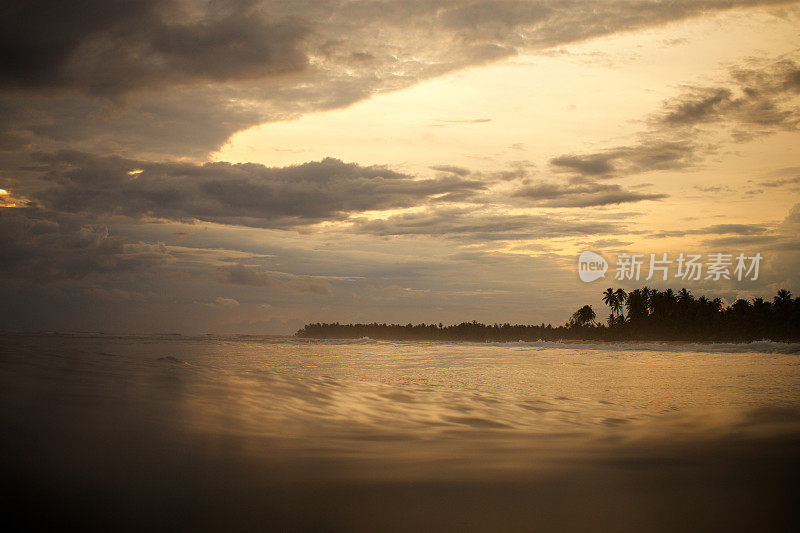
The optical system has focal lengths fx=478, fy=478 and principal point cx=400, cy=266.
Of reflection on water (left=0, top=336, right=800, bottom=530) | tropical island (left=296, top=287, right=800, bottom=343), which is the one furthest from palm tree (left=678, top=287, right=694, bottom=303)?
reflection on water (left=0, top=336, right=800, bottom=530)

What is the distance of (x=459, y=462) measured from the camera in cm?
468

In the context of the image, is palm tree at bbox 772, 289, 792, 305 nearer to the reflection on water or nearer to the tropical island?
the tropical island

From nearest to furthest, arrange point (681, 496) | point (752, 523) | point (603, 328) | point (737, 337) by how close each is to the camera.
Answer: point (752, 523), point (681, 496), point (737, 337), point (603, 328)

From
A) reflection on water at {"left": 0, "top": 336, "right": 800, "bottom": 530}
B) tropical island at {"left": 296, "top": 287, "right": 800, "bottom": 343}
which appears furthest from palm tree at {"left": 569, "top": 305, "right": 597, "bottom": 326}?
reflection on water at {"left": 0, "top": 336, "right": 800, "bottom": 530}

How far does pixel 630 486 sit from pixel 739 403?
256 inches

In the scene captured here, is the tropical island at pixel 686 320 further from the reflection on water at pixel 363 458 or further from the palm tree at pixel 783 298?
the reflection on water at pixel 363 458

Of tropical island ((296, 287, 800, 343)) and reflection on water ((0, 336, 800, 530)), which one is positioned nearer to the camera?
reflection on water ((0, 336, 800, 530))

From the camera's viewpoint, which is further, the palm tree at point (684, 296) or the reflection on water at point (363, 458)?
the palm tree at point (684, 296)

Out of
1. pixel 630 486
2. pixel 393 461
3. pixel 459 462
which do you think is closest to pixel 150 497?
pixel 393 461

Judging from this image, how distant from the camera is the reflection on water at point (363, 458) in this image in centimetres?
327

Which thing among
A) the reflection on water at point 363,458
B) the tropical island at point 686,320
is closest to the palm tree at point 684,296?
the tropical island at point 686,320

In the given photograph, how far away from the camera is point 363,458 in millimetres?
4695

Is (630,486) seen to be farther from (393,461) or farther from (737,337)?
(737,337)

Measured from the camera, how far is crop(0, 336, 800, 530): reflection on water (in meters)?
3.27
